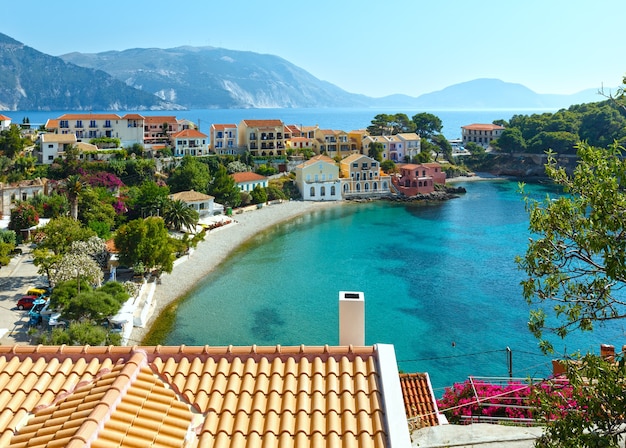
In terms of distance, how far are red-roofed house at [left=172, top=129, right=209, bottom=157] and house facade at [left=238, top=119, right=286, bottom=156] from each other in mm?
5782

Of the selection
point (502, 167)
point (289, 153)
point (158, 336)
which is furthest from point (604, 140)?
point (158, 336)

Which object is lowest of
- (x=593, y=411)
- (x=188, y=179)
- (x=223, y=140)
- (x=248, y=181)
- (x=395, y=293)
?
(x=395, y=293)

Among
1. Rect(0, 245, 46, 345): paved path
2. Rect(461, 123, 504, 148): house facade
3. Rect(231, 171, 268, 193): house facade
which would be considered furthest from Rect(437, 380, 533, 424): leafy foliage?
Rect(461, 123, 504, 148): house facade

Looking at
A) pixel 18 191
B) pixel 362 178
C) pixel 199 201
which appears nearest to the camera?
pixel 18 191

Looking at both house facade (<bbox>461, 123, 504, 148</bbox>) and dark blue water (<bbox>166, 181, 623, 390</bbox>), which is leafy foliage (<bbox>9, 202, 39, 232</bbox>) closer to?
dark blue water (<bbox>166, 181, 623, 390</bbox>)

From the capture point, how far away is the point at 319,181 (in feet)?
183

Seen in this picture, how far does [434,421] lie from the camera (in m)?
11.8

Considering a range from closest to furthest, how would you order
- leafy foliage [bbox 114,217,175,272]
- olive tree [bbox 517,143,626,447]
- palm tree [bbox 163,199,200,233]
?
olive tree [bbox 517,143,626,447]
leafy foliage [bbox 114,217,175,272]
palm tree [bbox 163,199,200,233]

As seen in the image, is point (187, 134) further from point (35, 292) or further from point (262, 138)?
point (35, 292)

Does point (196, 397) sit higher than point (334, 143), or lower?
lower

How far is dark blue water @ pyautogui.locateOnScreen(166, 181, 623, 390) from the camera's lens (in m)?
21.6

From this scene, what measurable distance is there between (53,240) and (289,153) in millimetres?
40827

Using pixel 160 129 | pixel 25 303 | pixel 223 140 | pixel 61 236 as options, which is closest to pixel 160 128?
pixel 160 129

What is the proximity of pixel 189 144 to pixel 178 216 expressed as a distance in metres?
23.4
